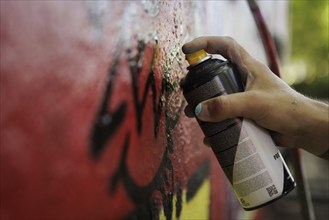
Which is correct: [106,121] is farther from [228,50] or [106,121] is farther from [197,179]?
[197,179]

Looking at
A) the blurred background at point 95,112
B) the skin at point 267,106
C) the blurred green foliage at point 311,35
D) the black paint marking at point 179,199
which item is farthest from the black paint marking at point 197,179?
the blurred green foliage at point 311,35

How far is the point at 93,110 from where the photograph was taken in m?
1.13

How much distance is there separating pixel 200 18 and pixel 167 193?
964 millimetres

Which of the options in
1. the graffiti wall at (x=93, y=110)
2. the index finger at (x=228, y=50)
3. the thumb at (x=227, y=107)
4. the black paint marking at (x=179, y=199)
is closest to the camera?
the graffiti wall at (x=93, y=110)

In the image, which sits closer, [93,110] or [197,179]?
[93,110]

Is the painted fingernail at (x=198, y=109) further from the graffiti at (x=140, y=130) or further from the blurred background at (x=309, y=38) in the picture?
the blurred background at (x=309, y=38)

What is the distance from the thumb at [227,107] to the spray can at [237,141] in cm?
3

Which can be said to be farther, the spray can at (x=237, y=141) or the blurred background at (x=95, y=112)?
the spray can at (x=237, y=141)

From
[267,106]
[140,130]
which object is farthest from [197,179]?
[267,106]

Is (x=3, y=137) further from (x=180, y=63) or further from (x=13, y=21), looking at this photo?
(x=180, y=63)

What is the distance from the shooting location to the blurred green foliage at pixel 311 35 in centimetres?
1819

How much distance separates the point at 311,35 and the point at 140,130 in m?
18.2

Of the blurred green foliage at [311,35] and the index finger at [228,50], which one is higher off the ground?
the index finger at [228,50]

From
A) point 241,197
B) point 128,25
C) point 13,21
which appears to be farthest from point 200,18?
point 13,21
